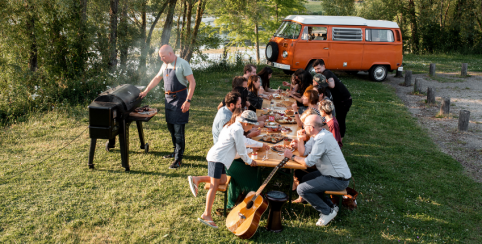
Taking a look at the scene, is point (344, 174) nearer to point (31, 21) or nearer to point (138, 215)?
point (138, 215)

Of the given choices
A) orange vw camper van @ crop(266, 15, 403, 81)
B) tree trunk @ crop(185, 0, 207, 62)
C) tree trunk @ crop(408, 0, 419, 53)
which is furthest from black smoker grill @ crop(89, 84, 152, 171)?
tree trunk @ crop(408, 0, 419, 53)

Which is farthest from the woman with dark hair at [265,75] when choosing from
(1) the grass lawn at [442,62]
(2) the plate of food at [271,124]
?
(1) the grass lawn at [442,62]

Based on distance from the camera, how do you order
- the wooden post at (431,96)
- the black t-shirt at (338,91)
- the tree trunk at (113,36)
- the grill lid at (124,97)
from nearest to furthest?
the grill lid at (124,97) → the black t-shirt at (338,91) → the tree trunk at (113,36) → the wooden post at (431,96)

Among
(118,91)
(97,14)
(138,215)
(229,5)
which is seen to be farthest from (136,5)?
(138,215)

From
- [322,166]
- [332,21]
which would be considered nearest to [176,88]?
[322,166]

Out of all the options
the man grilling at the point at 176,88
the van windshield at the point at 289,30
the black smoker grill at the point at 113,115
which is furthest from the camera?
the van windshield at the point at 289,30

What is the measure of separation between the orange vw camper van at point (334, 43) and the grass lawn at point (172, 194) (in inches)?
226

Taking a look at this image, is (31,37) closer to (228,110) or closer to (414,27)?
(228,110)

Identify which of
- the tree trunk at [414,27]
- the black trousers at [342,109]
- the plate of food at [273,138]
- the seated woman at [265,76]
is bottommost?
the plate of food at [273,138]

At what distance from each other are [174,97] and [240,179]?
2.03 m

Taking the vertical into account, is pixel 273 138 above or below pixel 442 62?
below

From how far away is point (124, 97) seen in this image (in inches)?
239

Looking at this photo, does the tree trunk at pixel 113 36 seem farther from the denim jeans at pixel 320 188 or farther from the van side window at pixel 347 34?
the denim jeans at pixel 320 188

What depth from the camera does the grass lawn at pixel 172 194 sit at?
446cm
